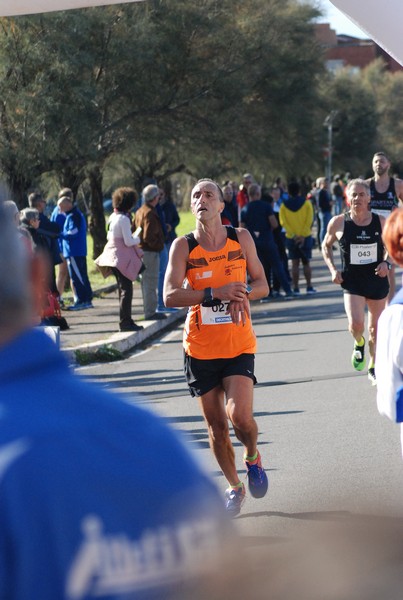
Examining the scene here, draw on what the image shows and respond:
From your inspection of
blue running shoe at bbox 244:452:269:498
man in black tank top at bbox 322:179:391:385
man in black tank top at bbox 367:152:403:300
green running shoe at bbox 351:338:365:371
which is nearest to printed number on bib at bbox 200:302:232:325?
blue running shoe at bbox 244:452:269:498

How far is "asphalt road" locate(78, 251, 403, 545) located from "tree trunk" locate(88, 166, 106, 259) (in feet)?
39.9

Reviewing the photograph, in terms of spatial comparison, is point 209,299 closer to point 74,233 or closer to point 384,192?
point 384,192

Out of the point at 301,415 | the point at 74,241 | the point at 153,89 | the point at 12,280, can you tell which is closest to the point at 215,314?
the point at 301,415

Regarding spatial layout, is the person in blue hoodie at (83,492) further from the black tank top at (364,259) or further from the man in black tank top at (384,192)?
the man in black tank top at (384,192)

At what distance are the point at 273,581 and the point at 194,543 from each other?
202 mm

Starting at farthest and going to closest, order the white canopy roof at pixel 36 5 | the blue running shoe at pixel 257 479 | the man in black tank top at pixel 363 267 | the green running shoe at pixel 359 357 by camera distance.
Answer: the green running shoe at pixel 359 357 → the man in black tank top at pixel 363 267 → the white canopy roof at pixel 36 5 → the blue running shoe at pixel 257 479

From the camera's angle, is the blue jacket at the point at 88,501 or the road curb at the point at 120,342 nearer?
the blue jacket at the point at 88,501

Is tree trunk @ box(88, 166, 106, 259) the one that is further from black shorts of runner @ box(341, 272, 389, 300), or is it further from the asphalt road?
black shorts of runner @ box(341, 272, 389, 300)

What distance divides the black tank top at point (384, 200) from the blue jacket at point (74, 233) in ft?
23.9

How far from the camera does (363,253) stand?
1030cm

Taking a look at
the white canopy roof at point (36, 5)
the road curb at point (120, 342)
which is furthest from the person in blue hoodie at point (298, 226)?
the white canopy roof at point (36, 5)

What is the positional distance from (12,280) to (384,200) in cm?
1116

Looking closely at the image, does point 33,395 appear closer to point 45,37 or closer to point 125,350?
point 125,350

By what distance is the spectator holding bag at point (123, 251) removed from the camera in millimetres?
15234
